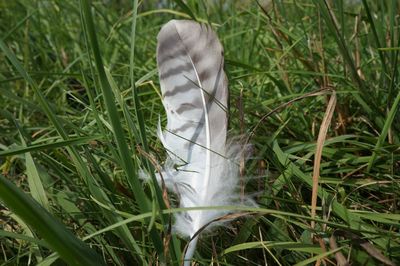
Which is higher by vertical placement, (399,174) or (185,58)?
(185,58)

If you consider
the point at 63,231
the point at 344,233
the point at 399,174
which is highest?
the point at 63,231

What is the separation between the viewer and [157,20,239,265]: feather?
1.05 metres

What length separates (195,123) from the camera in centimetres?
116

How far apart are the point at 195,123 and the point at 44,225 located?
432mm

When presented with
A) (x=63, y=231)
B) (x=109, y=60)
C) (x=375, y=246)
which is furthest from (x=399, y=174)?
(x=109, y=60)

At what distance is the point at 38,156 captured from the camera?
4.10ft

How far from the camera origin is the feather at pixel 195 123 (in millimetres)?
1051

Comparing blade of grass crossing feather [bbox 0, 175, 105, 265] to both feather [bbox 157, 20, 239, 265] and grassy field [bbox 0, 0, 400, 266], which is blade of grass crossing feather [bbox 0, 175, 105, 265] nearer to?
grassy field [bbox 0, 0, 400, 266]

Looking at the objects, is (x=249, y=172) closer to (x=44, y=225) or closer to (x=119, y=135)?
(x=119, y=135)

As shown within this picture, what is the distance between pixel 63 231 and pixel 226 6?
1.59 metres

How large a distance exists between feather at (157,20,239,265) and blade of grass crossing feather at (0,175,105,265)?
0.18 meters

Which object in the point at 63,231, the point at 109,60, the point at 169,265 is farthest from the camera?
the point at 109,60

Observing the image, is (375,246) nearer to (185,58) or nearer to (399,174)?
(399,174)

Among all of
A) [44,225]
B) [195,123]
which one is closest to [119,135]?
[44,225]
